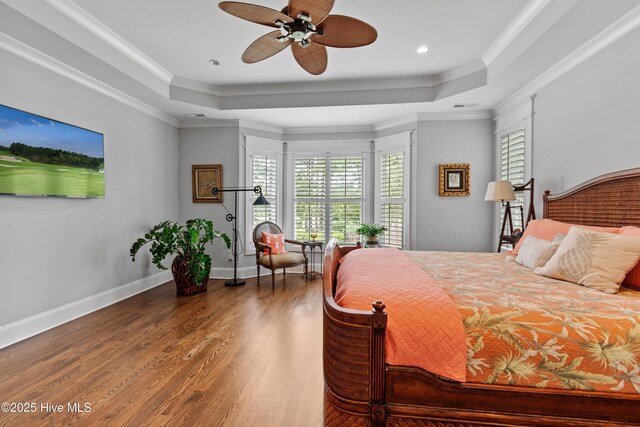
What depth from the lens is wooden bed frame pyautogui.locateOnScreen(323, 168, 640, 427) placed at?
1307 mm

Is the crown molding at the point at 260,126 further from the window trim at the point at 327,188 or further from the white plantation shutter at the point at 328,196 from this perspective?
the white plantation shutter at the point at 328,196

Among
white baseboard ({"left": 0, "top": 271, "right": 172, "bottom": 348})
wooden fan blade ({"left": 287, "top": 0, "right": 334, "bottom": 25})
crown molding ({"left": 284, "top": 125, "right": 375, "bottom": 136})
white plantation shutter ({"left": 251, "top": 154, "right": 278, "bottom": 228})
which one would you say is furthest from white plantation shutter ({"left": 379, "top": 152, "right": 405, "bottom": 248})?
white baseboard ({"left": 0, "top": 271, "right": 172, "bottom": 348})

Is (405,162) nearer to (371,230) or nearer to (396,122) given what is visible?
(396,122)

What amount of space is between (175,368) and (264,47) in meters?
2.55

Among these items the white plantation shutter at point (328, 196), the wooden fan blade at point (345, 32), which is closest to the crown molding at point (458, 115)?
the white plantation shutter at point (328, 196)

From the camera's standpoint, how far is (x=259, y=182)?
5.32m

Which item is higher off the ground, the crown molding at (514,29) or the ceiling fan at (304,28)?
the crown molding at (514,29)

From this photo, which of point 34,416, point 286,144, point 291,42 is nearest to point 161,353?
point 34,416

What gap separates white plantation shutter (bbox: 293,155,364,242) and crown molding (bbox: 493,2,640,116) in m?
2.62

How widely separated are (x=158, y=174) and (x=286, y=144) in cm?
217

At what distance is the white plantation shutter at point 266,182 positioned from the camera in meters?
5.27

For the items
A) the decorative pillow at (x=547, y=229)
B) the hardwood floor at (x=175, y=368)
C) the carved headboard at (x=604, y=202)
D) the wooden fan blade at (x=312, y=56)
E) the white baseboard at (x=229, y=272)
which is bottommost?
the hardwood floor at (x=175, y=368)

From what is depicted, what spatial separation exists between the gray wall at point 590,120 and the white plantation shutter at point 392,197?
75.3 inches

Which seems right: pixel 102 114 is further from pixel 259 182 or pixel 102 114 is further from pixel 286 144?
pixel 286 144
